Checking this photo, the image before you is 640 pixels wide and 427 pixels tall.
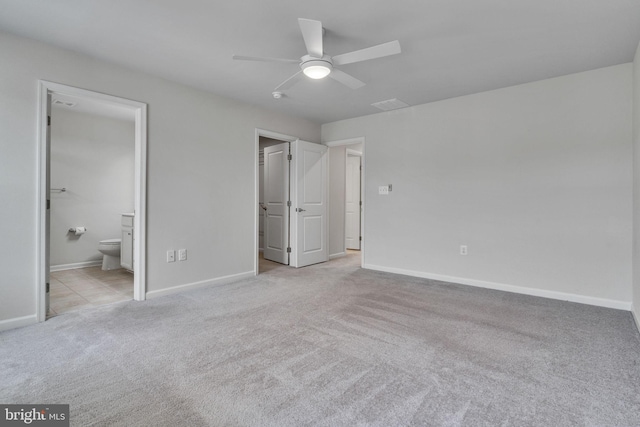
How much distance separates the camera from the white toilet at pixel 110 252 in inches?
182

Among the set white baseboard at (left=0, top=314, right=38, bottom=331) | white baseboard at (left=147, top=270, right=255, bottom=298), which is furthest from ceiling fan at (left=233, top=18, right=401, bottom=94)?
white baseboard at (left=0, top=314, right=38, bottom=331)

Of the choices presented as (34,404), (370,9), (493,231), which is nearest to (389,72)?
(370,9)

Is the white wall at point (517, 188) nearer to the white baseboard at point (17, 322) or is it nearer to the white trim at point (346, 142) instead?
the white trim at point (346, 142)

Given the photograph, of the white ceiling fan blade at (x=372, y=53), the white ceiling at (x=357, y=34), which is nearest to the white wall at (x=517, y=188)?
the white ceiling at (x=357, y=34)

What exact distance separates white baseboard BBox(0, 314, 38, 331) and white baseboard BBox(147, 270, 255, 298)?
915mm

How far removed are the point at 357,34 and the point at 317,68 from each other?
41 cm

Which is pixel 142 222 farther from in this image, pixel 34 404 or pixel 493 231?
pixel 493 231

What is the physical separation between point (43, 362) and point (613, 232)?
4.83 meters

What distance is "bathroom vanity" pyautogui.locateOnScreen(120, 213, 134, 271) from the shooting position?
4277mm

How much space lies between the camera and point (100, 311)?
9.62 feet

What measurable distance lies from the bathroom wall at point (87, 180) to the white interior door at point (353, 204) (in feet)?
14.1

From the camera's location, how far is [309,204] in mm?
5129

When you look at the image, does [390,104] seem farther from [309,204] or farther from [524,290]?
[524,290]

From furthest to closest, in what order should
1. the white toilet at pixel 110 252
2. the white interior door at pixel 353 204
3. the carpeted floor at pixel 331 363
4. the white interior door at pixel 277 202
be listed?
the white interior door at pixel 353 204 → the white interior door at pixel 277 202 → the white toilet at pixel 110 252 → the carpeted floor at pixel 331 363
